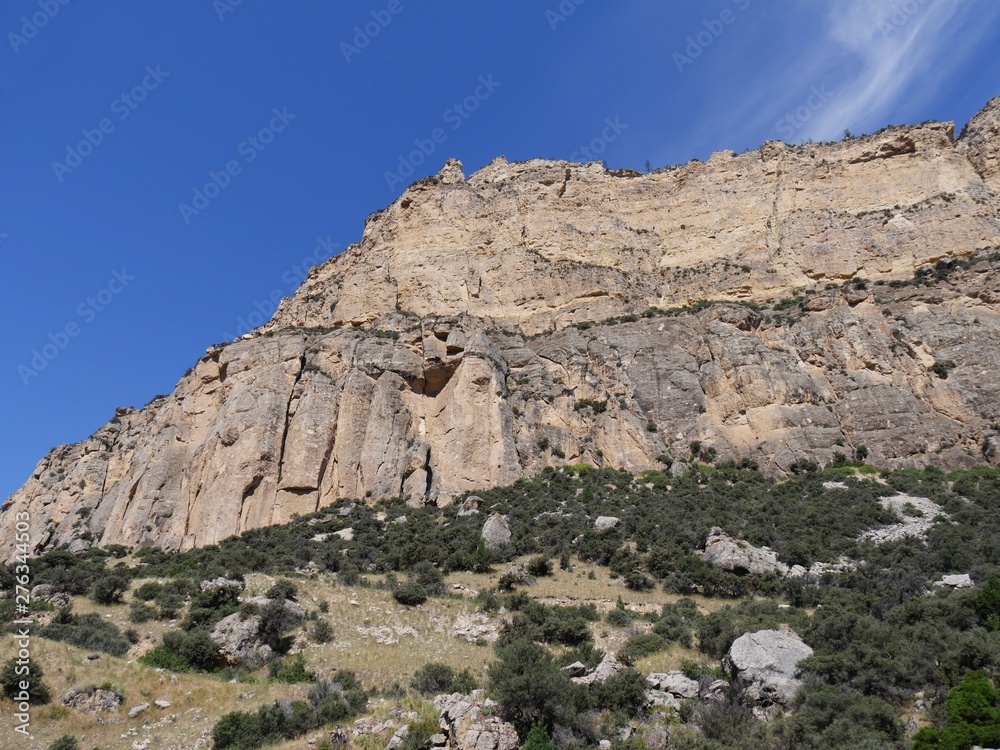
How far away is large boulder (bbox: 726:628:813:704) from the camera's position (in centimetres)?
1332

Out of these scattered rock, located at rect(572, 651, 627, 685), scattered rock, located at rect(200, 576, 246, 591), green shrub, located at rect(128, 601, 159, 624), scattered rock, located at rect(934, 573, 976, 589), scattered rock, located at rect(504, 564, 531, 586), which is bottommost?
scattered rock, located at rect(572, 651, 627, 685)

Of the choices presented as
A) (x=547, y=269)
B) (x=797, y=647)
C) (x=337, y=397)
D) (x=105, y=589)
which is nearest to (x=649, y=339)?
(x=547, y=269)

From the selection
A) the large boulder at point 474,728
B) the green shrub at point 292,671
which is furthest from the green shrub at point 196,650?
the large boulder at point 474,728

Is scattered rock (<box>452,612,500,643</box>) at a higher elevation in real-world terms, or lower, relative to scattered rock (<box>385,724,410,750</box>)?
higher

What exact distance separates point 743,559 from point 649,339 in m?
22.8

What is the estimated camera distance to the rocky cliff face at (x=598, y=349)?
37344 millimetres

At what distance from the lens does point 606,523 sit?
28609 mm

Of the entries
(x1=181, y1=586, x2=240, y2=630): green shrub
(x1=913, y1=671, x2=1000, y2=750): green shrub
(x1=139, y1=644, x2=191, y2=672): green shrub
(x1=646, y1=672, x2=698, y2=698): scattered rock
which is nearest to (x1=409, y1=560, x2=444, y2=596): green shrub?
(x1=181, y1=586, x2=240, y2=630): green shrub

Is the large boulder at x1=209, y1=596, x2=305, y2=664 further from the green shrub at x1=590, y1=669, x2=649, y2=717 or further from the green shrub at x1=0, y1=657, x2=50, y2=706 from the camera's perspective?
the green shrub at x1=590, y1=669, x2=649, y2=717

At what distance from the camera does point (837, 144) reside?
5662 centimetres

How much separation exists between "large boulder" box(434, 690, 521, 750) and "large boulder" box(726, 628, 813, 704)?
17.0ft

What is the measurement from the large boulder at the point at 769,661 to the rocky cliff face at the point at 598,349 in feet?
70.6

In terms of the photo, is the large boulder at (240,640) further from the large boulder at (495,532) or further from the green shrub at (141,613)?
the large boulder at (495,532)

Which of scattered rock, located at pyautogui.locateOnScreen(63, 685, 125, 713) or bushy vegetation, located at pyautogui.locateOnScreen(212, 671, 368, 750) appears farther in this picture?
scattered rock, located at pyautogui.locateOnScreen(63, 685, 125, 713)
